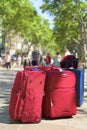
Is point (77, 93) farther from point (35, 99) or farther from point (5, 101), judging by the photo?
point (5, 101)

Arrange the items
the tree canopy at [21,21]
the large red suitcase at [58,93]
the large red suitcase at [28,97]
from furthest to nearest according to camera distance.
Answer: the tree canopy at [21,21] → the large red suitcase at [58,93] → the large red suitcase at [28,97]

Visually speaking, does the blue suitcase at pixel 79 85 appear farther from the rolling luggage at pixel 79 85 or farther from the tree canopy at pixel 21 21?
the tree canopy at pixel 21 21

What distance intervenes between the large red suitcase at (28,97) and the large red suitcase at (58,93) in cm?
30

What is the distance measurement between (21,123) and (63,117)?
109 centimetres

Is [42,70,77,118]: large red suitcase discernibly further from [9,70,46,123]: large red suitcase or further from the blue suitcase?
the blue suitcase

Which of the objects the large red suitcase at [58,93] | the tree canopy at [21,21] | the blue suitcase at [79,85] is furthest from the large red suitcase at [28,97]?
the tree canopy at [21,21]

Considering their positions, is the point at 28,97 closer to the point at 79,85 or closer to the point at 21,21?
the point at 79,85

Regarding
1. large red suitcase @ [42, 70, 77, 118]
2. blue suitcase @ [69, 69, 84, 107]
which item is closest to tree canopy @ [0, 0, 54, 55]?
blue suitcase @ [69, 69, 84, 107]

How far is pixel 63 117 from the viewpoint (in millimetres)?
9414

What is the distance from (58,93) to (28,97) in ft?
2.44

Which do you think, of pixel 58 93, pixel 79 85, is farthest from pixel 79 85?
pixel 58 93

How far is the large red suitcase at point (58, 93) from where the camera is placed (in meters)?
9.02

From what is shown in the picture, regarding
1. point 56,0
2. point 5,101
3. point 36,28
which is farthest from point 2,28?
point 5,101

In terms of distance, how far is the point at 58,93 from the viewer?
9.05m
